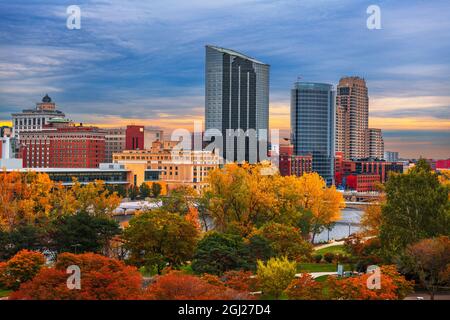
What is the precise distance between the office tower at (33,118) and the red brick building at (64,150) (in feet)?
31.4

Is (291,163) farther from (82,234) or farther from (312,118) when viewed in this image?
(82,234)

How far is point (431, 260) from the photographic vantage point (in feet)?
68.3

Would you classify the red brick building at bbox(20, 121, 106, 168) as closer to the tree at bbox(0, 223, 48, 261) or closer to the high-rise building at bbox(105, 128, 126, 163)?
the high-rise building at bbox(105, 128, 126, 163)

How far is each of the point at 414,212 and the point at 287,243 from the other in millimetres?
5116

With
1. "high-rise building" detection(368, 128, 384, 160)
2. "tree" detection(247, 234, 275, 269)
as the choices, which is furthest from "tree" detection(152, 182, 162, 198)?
"high-rise building" detection(368, 128, 384, 160)

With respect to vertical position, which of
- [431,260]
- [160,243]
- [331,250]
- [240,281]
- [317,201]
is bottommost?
[331,250]

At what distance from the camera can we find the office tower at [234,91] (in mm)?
125125

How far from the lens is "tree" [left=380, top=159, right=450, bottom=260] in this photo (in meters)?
23.1

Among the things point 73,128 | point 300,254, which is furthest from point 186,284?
point 73,128

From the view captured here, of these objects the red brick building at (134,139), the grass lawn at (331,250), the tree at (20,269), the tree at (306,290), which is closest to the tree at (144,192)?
the red brick building at (134,139)

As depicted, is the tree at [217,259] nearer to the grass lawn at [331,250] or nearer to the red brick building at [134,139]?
the grass lawn at [331,250]

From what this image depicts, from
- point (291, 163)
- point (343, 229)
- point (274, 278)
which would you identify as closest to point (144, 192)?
point (343, 229)

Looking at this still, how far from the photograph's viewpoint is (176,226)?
2508cm
